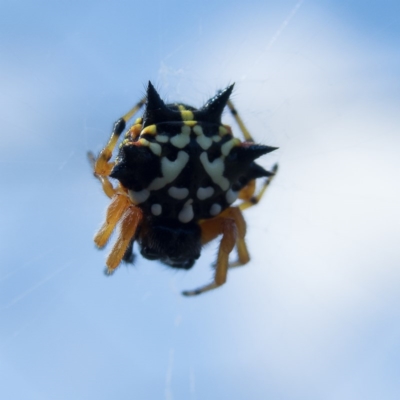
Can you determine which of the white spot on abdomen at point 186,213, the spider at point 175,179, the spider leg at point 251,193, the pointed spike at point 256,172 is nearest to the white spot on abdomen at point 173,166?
the spider at point 175,179

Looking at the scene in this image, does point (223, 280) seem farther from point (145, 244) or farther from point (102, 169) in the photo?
point (102, 169)

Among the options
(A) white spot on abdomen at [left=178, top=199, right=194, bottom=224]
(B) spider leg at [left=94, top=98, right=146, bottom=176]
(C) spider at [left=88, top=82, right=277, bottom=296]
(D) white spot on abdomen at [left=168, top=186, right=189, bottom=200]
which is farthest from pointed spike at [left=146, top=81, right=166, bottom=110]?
(A) white spot on abdomen at [left=178, top=199, right=194, bottom=224]

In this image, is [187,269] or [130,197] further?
[187,269]

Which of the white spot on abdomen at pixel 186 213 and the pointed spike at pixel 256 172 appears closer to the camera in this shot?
the white spot on abdomen at pixel 186 213

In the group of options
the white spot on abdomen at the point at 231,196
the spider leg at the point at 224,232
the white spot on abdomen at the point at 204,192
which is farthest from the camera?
the spider leg at the point at 224,232

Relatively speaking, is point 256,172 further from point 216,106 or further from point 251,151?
point 216,106

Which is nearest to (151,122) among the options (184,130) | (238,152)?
(184,130)

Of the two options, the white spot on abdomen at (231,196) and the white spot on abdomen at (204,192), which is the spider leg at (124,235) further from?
the white spot on abdomen at (231,196)

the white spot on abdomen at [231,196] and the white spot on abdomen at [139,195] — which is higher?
the white spot on abdomen at [139,195]
